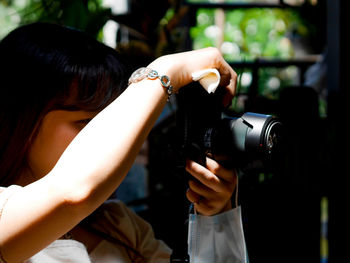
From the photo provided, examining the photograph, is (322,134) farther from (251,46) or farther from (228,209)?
(251,46)

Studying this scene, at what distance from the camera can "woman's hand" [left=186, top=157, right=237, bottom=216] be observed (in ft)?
2.72

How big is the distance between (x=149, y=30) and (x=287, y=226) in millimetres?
951

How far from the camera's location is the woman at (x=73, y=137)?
58 cm

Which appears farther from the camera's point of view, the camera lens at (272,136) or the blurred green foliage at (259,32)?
the blurred green foliage at (259,32)

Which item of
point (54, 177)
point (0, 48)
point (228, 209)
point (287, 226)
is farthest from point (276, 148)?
point (287, 226)

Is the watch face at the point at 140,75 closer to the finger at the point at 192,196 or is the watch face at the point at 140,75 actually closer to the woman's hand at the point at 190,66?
the woman's hand at the point at 190,66

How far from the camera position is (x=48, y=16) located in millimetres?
1549

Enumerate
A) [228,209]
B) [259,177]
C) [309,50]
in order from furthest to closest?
[309,50]
[259,177]
[228,209]

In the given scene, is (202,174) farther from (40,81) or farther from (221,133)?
(40,81)

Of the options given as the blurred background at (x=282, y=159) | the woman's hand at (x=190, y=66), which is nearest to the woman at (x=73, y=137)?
the woman's hand at (x=190, y=66)

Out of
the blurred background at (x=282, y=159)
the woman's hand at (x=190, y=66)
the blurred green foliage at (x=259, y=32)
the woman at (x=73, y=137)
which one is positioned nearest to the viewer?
the woman at (x=73, y=137)

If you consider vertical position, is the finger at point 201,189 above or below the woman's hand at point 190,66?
below

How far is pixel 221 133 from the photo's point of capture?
0.81 metres

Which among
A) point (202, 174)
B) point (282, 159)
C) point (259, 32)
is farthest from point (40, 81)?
point (259, 32)
